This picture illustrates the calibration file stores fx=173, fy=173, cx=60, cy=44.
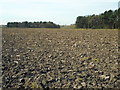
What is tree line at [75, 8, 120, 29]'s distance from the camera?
232ft

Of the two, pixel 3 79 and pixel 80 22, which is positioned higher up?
pixel 80 22

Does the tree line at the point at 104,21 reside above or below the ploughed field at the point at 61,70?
above

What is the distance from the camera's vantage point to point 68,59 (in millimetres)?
9984

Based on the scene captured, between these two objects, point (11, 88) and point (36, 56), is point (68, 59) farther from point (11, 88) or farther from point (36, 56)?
point (11, 88)

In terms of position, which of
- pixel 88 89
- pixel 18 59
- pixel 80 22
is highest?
pixel 80 22

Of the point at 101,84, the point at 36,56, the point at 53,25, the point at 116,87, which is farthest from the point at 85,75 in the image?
the point at 53,25

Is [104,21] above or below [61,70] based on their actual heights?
above

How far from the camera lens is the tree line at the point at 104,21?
70.6 m

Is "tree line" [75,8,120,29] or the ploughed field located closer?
the ploughed field

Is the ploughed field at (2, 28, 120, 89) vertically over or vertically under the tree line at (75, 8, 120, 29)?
under

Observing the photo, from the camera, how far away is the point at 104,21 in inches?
3014

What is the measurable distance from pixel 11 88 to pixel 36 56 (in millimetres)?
4195

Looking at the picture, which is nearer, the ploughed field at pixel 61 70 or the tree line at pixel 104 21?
the ploughed field at pixel 61 70

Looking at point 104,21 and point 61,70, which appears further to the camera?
point 104,21
